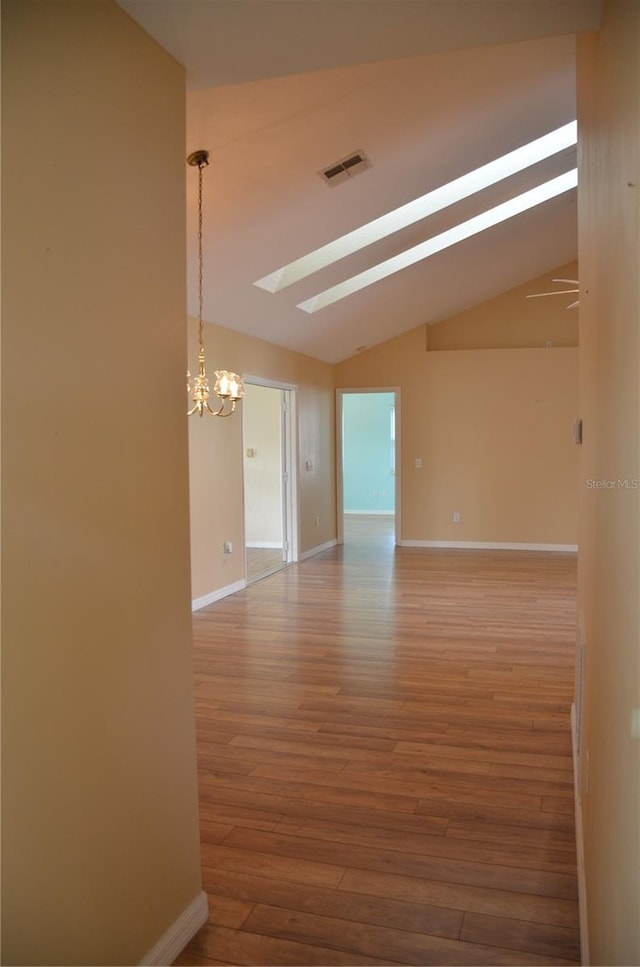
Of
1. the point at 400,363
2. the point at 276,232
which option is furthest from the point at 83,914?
the point at 400,363

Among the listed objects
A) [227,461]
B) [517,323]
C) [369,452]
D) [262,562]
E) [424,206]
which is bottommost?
[262,562]

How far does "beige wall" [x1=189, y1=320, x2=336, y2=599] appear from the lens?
5.90 metres

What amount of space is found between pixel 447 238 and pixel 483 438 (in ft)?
10.4

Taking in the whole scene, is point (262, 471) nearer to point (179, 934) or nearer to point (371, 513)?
point (371, 513)

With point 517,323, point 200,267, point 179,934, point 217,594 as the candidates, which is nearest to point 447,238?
point 200,267

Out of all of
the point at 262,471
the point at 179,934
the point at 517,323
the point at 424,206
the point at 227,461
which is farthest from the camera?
the point at 262,471

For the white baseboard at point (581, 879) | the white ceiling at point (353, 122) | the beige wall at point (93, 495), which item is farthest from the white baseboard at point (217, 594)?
the beige wall at point (93, 495)

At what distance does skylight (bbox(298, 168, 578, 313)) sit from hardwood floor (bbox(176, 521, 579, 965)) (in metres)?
3.24

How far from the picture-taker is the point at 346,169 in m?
4.18

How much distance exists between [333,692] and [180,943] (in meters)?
2.03

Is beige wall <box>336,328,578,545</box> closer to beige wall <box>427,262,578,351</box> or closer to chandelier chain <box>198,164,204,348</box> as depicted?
beige wall <box>427,262,578,351</box>

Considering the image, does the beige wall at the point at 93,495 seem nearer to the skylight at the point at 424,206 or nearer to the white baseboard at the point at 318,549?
the skylight at the point at 424,206

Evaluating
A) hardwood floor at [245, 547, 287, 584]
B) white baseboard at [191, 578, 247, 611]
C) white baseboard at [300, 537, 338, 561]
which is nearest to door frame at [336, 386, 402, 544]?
white baseboard at [300, 537, 338, 561]

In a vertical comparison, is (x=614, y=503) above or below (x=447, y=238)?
below
